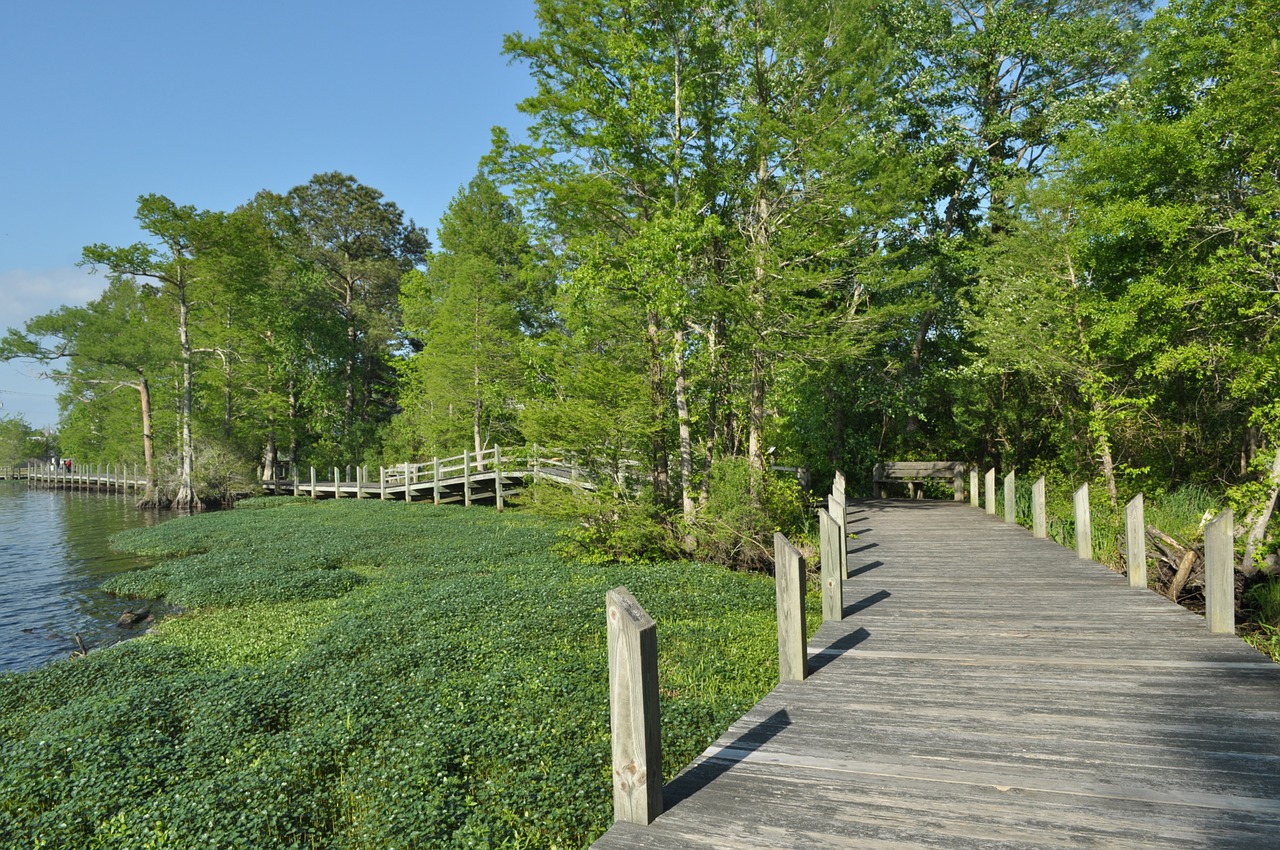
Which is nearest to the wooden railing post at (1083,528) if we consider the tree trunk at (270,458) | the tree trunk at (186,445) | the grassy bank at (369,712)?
the grassy bank at (369,712)

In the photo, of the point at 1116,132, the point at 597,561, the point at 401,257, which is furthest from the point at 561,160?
the point at 401,257

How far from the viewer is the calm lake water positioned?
484 inches

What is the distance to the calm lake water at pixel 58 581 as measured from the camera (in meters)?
12.3

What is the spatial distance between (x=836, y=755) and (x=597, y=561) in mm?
10900

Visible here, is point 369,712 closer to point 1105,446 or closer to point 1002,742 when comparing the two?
point 1002,742

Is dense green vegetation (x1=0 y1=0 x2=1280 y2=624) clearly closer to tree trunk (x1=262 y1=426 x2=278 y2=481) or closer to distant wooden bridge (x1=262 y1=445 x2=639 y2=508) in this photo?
distant wooden bridge (x1=262 y1=445 x2=639 y2=508)

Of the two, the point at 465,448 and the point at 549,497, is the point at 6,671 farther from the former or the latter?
the point at 465,448

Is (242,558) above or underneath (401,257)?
underneath

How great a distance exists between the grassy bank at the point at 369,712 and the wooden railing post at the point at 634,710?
1.45m

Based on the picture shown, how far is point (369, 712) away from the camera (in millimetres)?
7086

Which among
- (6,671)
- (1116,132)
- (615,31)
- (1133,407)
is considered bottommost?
(6,671)

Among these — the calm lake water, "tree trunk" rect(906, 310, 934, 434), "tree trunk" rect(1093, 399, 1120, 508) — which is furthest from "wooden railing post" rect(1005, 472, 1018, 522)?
the calm lake water

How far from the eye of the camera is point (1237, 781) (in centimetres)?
396

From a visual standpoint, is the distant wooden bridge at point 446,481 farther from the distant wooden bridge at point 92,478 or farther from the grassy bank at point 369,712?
the distant wooden bridge at point 92,478
